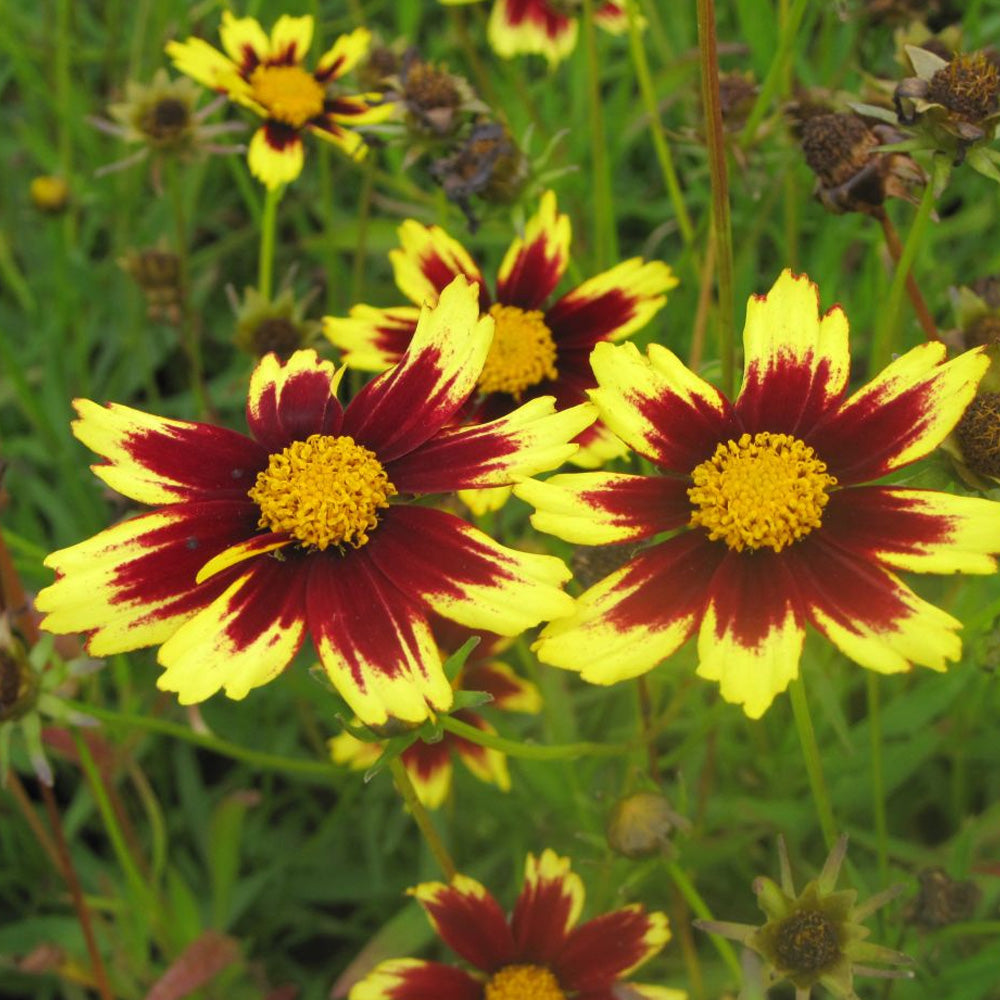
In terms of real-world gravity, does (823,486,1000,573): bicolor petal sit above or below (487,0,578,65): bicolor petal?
below

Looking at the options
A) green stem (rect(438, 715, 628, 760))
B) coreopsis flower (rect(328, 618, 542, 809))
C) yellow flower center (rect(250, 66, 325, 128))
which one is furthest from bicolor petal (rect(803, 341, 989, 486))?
yellow flower center (rect(250, 66, 325, 128))

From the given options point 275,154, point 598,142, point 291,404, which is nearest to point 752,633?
point 291,404

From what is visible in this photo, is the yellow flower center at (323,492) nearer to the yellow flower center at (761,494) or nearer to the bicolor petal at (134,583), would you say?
the bicolor petal at (134,583)

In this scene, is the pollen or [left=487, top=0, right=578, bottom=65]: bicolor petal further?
[left=487, top=0, right=578, bottom=65]: bicolor petal

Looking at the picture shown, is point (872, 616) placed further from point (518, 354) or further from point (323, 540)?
point (518, 354)

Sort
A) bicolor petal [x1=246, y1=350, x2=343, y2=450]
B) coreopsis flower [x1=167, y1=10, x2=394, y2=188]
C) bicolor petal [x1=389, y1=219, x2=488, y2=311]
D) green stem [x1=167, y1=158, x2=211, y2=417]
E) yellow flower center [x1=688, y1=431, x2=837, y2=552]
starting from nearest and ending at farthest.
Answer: yellow flower center [x1=688, y1=431, x2=837, y2=552]
bicolor petal [x1=246, y1=350, x2=343, y2=450]
bicolor petal [x1=389, y1=219, x2=488, y2=311]
coreopsis flower [x1=167, y1=10, x2=394, y2=188]
green stem [x1=167, y1=158, x2=211, y2=417]

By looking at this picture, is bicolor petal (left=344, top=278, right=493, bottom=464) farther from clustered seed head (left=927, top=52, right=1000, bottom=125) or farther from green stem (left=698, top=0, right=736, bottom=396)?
clustered seed head (left=927, top=52, right=1000, bottom=125)
